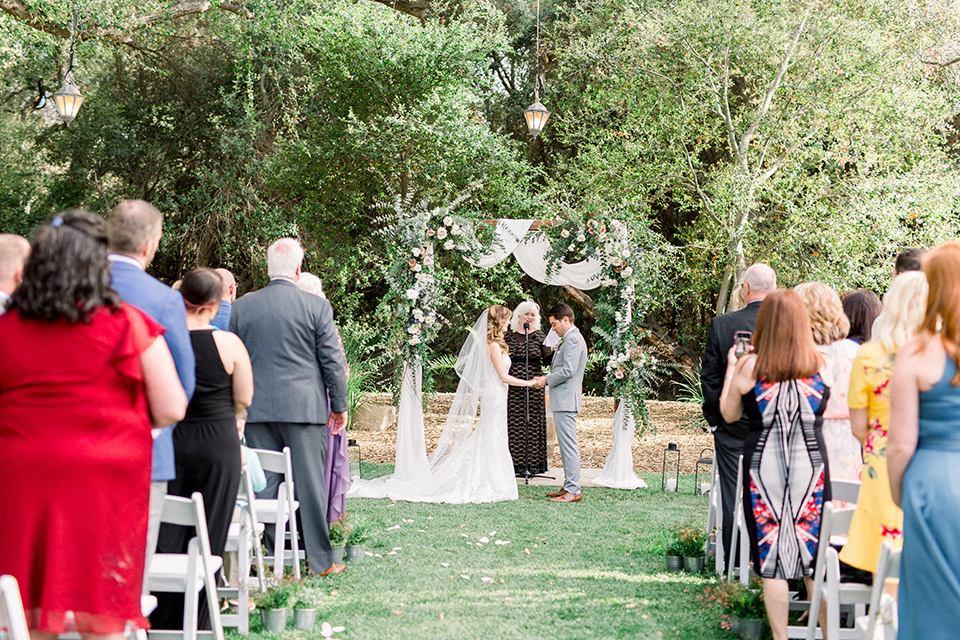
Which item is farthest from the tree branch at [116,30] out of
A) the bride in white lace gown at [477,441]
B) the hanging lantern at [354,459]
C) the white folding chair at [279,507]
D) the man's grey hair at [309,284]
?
the white folding chair at [279,507]

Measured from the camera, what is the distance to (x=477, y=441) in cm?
846

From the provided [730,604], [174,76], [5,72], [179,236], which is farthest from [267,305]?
[5,72]

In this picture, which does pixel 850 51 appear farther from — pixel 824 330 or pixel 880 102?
pixel 824 330

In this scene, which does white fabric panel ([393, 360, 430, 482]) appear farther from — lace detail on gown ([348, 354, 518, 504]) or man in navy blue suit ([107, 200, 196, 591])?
man in navy blue suit ([107, 200, 196, 591])

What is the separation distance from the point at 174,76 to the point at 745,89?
1017 centimetres

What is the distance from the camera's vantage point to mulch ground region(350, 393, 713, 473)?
1170cm

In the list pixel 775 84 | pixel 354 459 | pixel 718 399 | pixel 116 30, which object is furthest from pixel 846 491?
pixel 116 30

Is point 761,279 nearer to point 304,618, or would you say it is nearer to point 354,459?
point 304,618

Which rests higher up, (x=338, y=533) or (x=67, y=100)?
(x=67, y=100)

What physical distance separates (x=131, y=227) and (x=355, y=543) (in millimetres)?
3593

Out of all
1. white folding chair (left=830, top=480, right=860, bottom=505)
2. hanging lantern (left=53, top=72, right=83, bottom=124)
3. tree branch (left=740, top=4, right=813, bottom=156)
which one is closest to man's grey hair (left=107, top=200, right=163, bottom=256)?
white folding chair (left=830, top=480, right=860, bottom=505)

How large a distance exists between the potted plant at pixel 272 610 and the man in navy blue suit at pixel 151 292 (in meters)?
1.29

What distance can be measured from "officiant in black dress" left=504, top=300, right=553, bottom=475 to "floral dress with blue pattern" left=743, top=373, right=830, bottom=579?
5.69 meters

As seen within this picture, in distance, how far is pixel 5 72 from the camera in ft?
52.0
